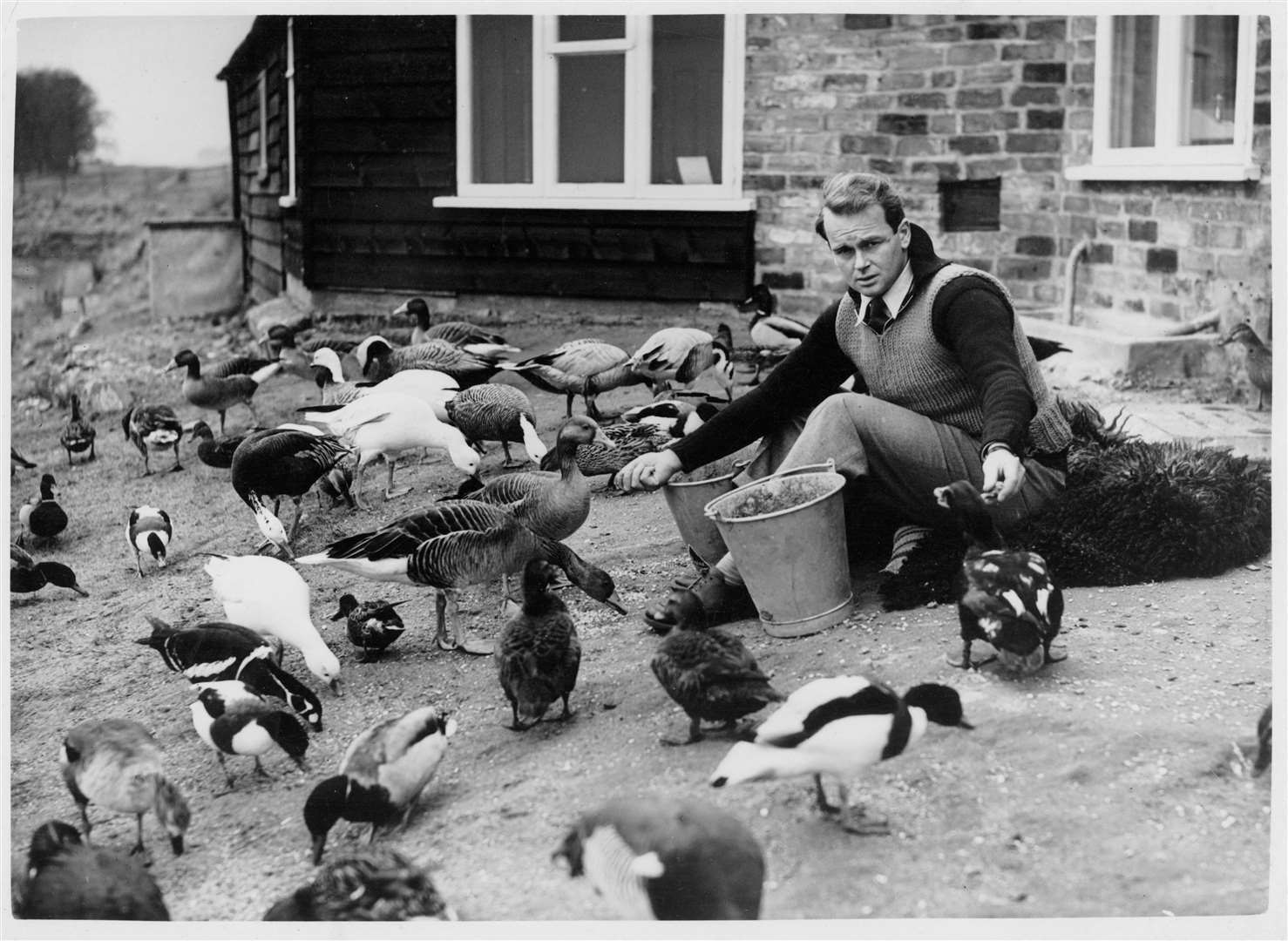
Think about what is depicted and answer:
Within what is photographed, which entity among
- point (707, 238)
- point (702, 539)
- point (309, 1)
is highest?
point (309, 1)

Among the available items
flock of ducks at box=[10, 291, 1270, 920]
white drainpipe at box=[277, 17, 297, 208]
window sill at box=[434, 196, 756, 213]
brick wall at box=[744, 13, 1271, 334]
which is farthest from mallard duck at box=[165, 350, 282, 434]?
brick wall at box=[744, 13, 1271, 334]

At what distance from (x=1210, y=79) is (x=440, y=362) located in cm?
521

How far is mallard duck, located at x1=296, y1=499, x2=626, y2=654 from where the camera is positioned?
5094mm

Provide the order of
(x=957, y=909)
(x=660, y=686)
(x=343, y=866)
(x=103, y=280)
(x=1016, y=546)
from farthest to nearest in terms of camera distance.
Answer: (x=103, y=280)
(x=1016, y=546)
(x=660, y=686)
(x=343, y=866)
(x=957, y=909)

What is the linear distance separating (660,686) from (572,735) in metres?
0.37

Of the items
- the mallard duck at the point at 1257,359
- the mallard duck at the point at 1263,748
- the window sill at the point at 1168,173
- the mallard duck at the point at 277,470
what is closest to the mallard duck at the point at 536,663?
the mallard duck at the point at 1263,748

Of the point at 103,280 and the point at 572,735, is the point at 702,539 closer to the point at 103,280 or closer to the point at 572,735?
the point at 572,735

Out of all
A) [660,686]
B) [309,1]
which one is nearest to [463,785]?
[660,686]

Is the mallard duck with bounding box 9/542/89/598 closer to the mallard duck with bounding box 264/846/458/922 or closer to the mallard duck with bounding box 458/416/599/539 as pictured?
the mallard duck with bounding box 458/416/599/539

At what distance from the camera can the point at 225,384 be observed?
898 cm

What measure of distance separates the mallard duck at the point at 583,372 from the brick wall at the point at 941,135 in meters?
2.36

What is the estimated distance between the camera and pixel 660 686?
437 centimetres

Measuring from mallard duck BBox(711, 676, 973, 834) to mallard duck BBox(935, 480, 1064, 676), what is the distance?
477 millimetres

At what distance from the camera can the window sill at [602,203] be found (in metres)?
10.1
